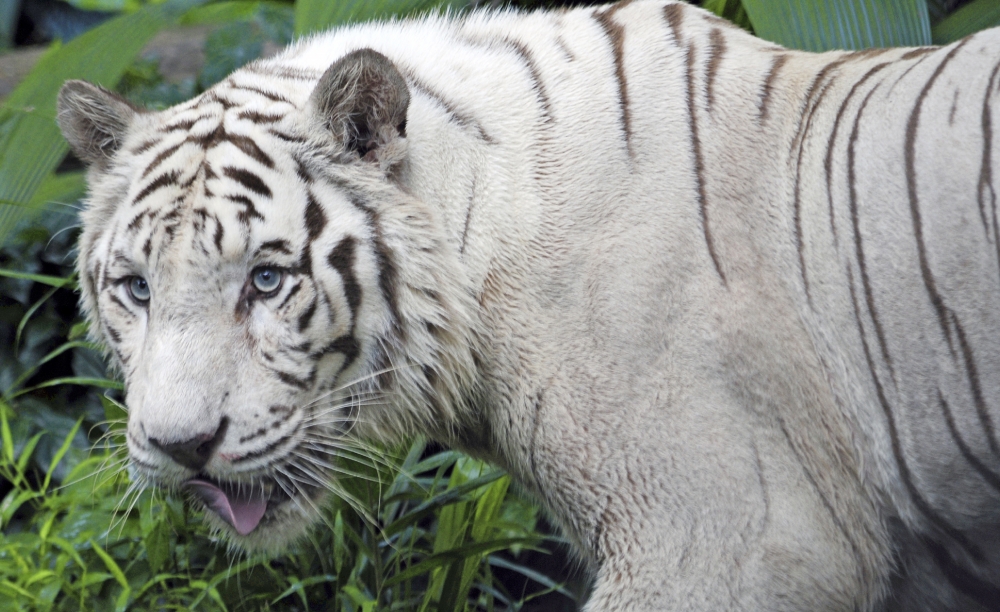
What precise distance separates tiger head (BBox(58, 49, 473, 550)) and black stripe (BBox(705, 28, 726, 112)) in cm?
58

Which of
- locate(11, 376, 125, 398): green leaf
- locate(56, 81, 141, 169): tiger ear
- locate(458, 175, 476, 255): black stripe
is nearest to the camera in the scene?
locate(458, 175, 476, 255): black stripe

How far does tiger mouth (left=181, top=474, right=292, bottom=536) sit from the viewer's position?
1688 millimetres

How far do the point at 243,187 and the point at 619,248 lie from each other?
68 centimetres

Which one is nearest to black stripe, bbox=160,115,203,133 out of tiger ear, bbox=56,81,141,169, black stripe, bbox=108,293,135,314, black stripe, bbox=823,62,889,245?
tiger ear, bbox=56,81,141,169

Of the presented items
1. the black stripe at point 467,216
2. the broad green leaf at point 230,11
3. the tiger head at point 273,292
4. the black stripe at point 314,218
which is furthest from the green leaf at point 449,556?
the broad green leaf at point 230,11

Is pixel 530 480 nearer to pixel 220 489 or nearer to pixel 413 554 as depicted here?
pixel 220 489

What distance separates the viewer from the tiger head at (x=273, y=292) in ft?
5.32

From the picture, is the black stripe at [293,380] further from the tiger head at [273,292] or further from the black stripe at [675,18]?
the black stripe at [675,18]

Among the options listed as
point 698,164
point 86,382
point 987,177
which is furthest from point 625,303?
point 86,382

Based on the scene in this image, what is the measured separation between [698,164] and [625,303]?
0.31 m

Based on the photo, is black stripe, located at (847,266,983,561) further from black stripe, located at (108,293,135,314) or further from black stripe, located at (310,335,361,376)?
black stripe, located at (108,293,135,314)

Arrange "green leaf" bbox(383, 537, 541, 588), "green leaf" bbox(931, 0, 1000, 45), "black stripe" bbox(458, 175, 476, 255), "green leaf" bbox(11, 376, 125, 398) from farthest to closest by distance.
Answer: "green leaf" bbox(11, 376, 125, 398)
"green leaf" bbox(931, 0, 1000, 45)
"green leaf" bbox(383, 537, 541, 588)
"black stripe" bbox(458, 175, 476, 255)

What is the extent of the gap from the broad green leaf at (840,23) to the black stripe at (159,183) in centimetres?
144

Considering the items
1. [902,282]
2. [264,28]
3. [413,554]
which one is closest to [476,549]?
[413,554]
